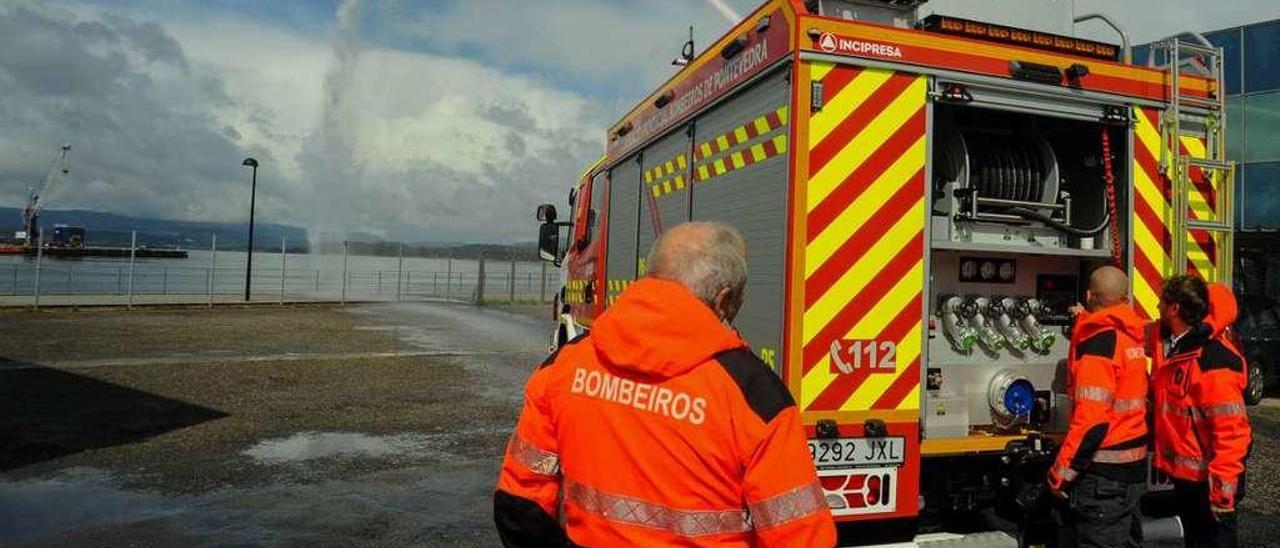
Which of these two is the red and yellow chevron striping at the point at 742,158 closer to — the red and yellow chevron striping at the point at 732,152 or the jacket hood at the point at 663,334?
the red and yellow chevron striping at the point at 732,152

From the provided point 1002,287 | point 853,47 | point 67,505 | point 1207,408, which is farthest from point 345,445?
point 1207,408

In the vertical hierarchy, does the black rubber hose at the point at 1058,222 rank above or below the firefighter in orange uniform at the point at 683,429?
above

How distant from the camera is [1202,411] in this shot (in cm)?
339

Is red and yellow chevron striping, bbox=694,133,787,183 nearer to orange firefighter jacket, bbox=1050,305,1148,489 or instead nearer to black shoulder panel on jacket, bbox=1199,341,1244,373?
orange firefighter jacket, bbox=1050,305,1148,489

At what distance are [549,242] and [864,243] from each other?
583 cm

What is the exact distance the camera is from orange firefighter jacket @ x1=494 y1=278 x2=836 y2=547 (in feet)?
5.50

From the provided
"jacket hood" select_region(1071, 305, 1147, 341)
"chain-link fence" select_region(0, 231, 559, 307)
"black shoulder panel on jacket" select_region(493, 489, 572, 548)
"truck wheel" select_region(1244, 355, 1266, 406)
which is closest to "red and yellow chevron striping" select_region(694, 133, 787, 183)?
"jacket hood" select_region(1071, 305, 1147, 341)

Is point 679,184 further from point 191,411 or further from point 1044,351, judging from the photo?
point 191,411

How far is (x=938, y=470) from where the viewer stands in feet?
12.3

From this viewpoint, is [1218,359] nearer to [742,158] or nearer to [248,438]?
[742,158]

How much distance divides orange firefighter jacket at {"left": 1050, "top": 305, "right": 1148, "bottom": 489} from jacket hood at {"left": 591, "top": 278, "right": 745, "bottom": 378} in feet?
7.10

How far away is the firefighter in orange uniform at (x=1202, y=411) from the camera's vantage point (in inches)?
130

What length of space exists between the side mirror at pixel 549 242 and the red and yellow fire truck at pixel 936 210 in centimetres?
434

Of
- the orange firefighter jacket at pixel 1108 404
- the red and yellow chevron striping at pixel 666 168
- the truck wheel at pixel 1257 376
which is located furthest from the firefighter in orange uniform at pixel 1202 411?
the truck wheel at pixel 1257 376
